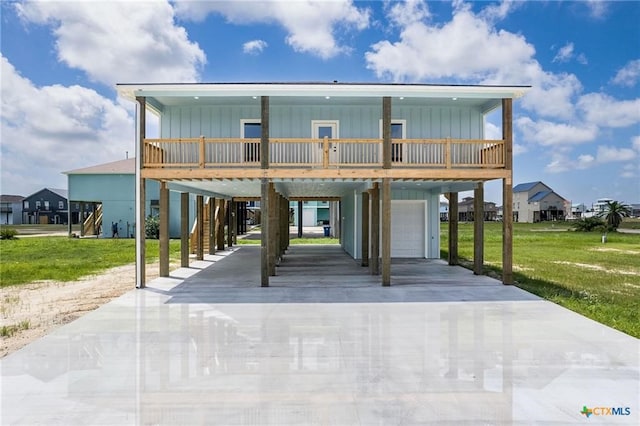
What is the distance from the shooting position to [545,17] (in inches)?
799

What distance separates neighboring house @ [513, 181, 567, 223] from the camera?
7356 cm

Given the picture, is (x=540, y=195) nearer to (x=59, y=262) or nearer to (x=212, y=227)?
(x=212, y=227)

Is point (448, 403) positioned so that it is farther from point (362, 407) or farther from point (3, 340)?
point (3, 340)

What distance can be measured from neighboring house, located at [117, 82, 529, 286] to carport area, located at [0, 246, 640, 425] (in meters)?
3.12

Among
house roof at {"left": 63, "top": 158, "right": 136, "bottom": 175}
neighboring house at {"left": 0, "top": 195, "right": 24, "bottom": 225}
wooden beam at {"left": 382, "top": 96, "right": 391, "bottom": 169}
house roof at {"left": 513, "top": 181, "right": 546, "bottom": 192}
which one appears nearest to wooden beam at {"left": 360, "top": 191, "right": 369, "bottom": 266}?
wooden beam at {"left": 382, "top": 96, "right": 391, "bottom": 169}

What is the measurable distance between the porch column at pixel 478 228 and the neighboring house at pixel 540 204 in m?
70.7

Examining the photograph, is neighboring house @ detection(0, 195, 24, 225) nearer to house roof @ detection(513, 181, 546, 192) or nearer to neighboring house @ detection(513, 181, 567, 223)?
neighboring house @ detection(513, 181, 567, 223)

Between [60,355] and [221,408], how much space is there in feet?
11.0

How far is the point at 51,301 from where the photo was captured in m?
9.49

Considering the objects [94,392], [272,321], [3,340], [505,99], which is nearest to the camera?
[94,392]

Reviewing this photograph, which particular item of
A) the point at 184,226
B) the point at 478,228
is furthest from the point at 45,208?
the point at 478,228

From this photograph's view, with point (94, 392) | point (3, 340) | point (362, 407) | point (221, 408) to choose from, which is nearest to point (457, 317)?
point (362, 407)

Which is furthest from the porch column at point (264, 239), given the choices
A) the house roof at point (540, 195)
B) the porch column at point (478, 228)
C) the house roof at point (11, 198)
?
the house roof at point (11, 198)

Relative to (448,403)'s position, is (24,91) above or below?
above
